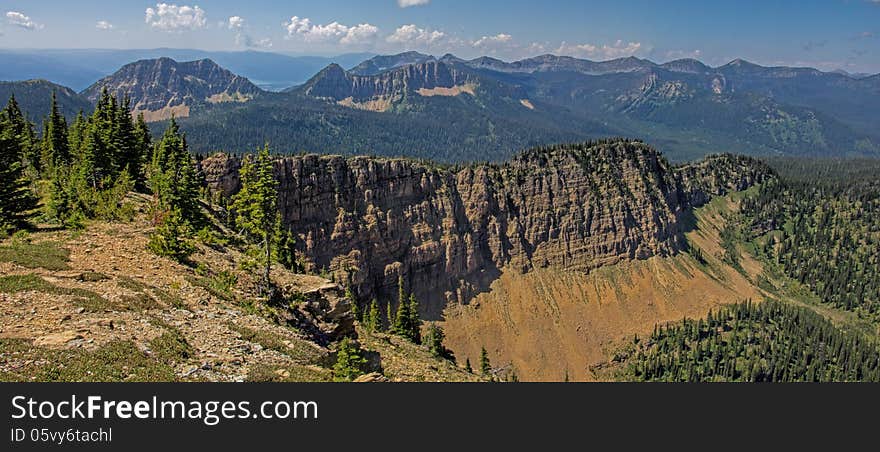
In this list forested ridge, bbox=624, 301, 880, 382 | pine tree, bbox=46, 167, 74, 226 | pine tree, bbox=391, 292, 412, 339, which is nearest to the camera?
pine tree, bbox=46, 167, 74, 226

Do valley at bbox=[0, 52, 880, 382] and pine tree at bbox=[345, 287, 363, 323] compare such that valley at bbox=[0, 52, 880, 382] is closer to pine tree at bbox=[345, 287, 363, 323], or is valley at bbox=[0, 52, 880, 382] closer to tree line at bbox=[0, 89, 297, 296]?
tree line at bbox=[0, 89, 297, 296]

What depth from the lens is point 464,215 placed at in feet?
403

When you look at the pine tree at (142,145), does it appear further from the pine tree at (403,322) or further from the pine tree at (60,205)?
the pine tree at (403,322)

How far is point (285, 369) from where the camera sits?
27.2 meters

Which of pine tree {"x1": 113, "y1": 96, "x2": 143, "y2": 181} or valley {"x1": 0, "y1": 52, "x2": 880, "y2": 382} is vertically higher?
pine tree {"x1": 113, "y1": 96, "x2": 143, "y2": 181}

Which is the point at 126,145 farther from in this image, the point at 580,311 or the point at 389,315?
the point at 580,311

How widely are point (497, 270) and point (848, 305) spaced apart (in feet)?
386

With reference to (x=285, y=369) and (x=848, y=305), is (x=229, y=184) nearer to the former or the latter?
(x=285, y=369)

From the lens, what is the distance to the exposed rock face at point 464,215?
103438 mm

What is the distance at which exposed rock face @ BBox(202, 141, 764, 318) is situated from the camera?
10344 centimetres

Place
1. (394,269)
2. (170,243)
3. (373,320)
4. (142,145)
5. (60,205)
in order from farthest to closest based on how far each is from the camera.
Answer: (394,269), (373,320), (142,145), (60,205), (170,243)

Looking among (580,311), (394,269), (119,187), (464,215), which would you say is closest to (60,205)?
(119,187)

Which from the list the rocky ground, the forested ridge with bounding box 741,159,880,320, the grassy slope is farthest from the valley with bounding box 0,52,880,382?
the forested ridge with bounding box 741,159,880,320

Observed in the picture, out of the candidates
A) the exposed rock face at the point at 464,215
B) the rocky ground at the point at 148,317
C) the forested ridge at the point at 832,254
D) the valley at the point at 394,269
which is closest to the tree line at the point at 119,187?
the valley at the point at 394,269
